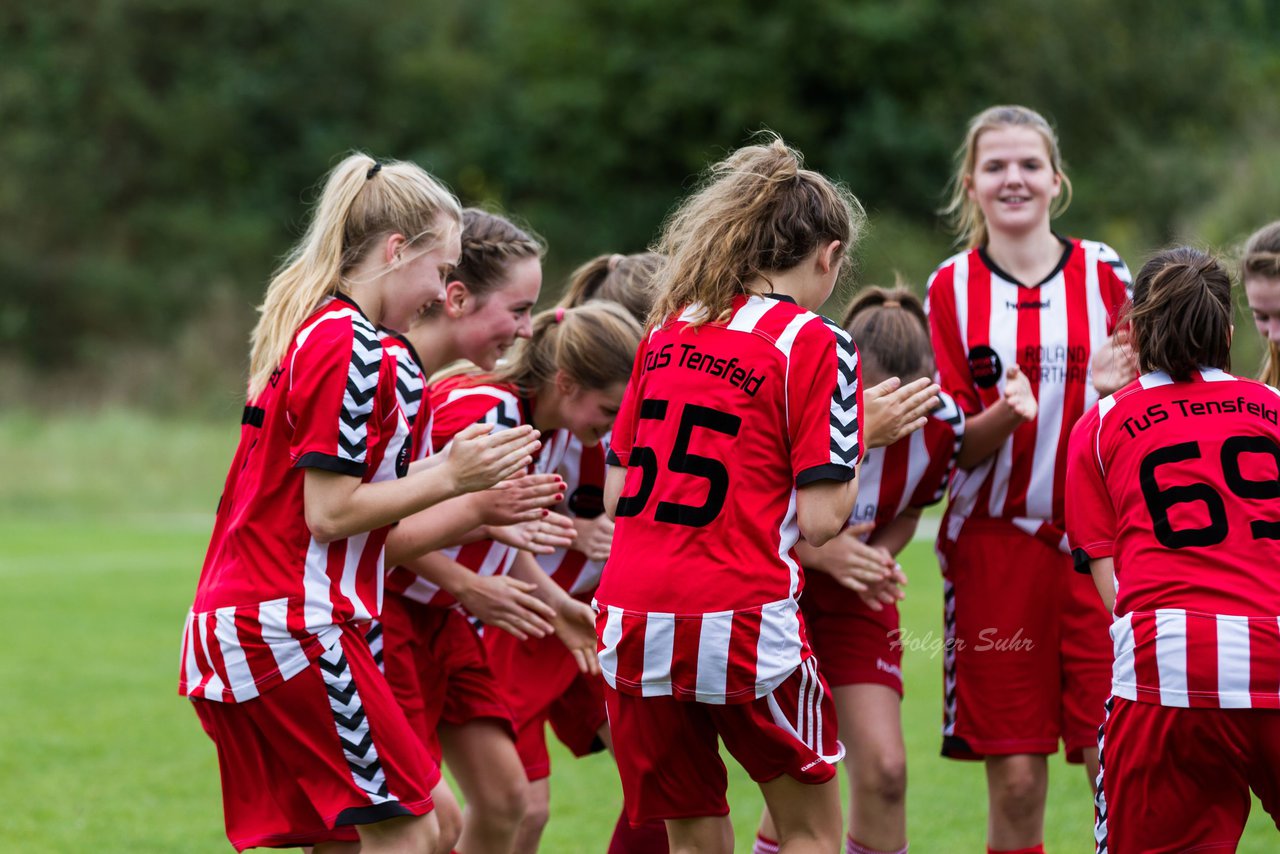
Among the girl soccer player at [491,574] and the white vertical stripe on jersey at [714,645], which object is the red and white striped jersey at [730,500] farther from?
the girl soccer player at [491,574]

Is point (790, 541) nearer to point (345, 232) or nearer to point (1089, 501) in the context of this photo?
point (1089, 501)

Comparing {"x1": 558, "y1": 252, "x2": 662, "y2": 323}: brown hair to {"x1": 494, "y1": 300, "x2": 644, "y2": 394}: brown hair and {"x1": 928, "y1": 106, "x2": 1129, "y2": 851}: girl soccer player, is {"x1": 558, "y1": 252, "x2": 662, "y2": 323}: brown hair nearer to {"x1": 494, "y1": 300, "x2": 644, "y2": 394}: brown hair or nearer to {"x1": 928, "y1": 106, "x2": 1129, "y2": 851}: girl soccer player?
{"x1": 494, "y1": 300, "x2": 644, "y2": 394}: brown hair

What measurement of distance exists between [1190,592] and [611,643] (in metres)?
1.21

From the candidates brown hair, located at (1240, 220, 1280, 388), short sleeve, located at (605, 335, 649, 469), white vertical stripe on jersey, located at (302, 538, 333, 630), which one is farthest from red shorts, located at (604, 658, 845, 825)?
brown hair, located at (1240, 220, 1280, 388)

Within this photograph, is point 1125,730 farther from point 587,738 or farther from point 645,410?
point 587,738

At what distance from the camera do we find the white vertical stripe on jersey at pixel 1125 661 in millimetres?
3197

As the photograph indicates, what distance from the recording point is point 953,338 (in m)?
4.53

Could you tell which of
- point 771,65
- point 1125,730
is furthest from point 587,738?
point 771,65

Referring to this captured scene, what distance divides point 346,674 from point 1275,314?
2550 mm

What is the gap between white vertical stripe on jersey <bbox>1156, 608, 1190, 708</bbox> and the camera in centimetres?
311

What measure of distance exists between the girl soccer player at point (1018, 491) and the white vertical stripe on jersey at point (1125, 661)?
39.0 inches

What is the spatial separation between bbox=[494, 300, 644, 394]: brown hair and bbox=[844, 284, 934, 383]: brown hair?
2.06ft

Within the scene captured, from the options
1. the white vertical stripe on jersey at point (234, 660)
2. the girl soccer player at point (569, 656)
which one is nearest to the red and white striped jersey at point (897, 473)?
the girl soccer player at point (569, 656)

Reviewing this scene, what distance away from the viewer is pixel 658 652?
3137 millimetres
